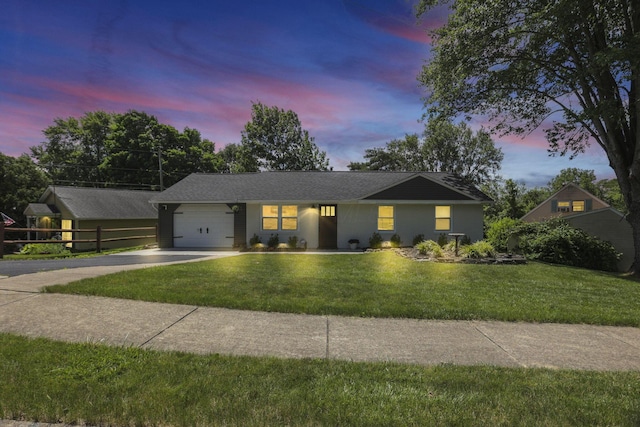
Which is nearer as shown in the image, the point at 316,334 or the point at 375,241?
the point at 316,334

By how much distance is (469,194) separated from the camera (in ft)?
56.6

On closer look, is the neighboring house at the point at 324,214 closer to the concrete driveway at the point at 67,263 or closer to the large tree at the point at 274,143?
the concrete driveway at the point at 67,263

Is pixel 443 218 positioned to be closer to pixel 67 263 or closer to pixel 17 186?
pixel 67 263

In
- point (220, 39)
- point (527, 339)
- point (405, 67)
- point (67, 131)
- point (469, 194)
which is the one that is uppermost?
point (67, 131)

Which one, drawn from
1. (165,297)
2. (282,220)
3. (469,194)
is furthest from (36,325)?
(469,194)

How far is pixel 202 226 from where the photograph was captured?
18344 millimetres

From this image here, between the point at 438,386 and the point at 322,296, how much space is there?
12.2 feet

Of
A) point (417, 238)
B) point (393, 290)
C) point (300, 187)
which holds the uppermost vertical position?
point (300, 187)

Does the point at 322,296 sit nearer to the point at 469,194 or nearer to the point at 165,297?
the point at 165,297

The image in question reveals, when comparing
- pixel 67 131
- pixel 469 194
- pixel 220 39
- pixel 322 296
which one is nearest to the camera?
pixel 322 296

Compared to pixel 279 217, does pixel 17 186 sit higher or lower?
higher

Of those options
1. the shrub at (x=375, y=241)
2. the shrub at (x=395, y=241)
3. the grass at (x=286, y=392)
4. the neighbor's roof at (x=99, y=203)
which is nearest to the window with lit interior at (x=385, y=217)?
the shrub at (x=375, y=241)

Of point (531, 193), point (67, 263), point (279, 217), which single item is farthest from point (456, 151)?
point (67, 263)

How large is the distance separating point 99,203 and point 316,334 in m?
23.8
